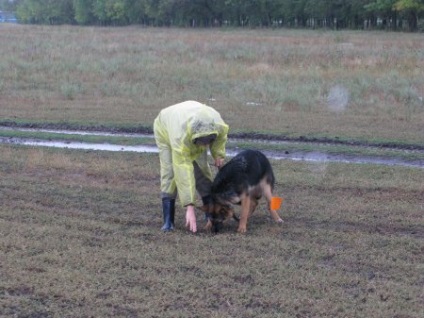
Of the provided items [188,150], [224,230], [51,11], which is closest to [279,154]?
[224,230]

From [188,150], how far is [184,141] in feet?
0.50

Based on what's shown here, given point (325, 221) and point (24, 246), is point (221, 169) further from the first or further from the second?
point (24, 246)

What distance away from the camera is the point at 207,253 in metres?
7.16

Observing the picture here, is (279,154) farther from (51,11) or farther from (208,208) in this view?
(51,11)

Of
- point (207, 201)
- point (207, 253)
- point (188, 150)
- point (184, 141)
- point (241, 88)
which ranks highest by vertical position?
point (184, 141)

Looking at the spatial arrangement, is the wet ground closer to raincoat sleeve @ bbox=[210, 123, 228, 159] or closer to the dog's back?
the dog's back

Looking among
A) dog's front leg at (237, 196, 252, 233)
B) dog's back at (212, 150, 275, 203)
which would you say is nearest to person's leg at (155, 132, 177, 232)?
dog's back at (212, 150, 275, 203)

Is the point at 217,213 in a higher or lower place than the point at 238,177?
lower

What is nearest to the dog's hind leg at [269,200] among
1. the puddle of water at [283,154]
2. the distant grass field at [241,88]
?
the puddle of water at [283,154]

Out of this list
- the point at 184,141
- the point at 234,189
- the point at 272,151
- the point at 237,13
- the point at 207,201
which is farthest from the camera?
the point at 237,13

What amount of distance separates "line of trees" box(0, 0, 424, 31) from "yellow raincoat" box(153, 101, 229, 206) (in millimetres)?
66618

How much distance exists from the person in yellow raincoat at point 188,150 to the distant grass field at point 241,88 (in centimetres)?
730

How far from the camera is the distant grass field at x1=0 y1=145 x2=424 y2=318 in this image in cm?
573

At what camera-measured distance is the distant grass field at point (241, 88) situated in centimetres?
1720
